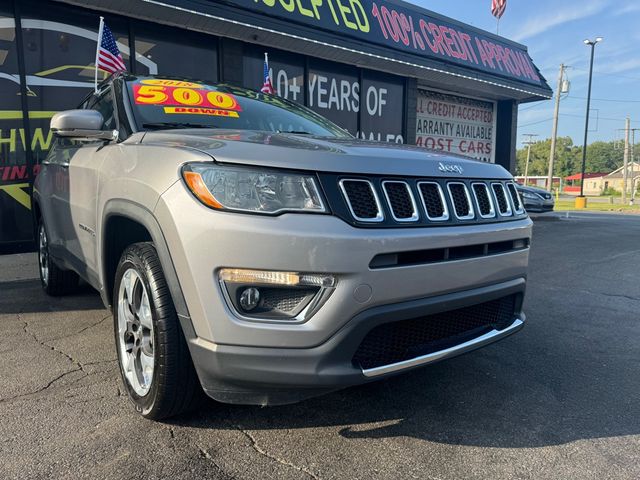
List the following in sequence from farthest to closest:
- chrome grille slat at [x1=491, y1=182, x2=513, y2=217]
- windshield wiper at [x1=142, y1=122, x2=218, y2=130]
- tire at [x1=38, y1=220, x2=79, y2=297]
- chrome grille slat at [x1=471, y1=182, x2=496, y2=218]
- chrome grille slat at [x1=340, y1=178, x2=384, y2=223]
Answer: tire at [x1=38, y1=220, x2=79, y2=297], windshield wiper at [x1=142, y1=122, x2=218, y2=130], chrome grille slat at [x1=491, y1=182, x2=513, y2=217], chrome grille slat at [x1=471, y1=182, x2=496, y2=218], chrome grille slat at [x1=340, y1=178, x2=384, y2=223]

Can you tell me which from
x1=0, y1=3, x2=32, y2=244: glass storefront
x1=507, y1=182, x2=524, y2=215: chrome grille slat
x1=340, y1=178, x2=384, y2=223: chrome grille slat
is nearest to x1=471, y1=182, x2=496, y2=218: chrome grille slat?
x1=507, y1=182, x2=524, y2=215: chrome grille slat

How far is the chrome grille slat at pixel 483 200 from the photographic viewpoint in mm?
2447

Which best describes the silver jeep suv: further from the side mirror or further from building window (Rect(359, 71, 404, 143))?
building window (Rect(359, 71, 404, 143))

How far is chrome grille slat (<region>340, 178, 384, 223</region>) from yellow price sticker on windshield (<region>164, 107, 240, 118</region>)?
1.41 meters

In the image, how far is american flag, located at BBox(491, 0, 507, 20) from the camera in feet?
51.5

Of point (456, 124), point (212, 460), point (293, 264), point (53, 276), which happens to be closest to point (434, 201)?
point (293, 264)

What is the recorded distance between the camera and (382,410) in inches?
Answer: 96.9

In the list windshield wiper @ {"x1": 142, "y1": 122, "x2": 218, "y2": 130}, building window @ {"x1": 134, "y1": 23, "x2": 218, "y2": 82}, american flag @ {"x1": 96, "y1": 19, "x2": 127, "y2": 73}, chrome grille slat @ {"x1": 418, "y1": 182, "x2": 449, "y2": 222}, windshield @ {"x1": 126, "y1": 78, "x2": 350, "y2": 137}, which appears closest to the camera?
chrome grille slat @ {"x1": 418, "y1": 182, "x2": 449, "y2": 222}

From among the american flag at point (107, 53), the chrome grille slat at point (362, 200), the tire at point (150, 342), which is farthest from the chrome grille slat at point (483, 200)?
the american flag at point (107, 53)

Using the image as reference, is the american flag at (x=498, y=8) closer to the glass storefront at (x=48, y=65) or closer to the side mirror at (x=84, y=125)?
the glass storefront at (x=48, y=65)

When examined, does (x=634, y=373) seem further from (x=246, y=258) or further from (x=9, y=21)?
(x=9, y=21)

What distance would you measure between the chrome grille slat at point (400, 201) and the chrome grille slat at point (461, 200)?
0.27m

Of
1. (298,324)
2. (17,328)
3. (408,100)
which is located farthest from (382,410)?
(408,100)

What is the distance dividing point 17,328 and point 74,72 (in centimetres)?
520
